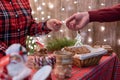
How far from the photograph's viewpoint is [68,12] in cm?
383

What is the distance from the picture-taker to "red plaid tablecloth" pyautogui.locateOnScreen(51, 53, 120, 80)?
1337mm

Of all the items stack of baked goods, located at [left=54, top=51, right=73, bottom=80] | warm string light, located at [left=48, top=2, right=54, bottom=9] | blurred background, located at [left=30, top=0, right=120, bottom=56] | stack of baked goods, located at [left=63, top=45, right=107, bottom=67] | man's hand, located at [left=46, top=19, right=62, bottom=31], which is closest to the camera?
stack of baked goods, located at [left=54, top=51, right=73, bottom=80]

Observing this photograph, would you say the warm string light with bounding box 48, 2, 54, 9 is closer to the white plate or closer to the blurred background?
the blurred background

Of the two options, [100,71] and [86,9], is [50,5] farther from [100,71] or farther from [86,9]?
[100,71]

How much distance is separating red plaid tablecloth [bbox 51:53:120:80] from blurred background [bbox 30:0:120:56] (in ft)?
4.22

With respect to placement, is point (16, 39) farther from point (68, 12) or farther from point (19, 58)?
point (68, 12)

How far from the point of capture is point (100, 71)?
1.66 metres

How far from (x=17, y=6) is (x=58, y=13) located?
2.39 metres

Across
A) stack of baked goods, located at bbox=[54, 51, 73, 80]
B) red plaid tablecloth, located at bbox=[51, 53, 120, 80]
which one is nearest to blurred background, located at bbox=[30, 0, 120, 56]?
red plaid tablecloth, located at bbox=[51, 53, 120, 80]

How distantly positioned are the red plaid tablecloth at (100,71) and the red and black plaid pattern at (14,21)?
380mm

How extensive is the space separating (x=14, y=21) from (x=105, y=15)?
534mm

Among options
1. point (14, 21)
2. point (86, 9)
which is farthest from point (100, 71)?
point (86, 9)

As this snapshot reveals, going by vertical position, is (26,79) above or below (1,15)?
below

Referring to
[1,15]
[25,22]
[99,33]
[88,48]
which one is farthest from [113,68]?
[99,33]
